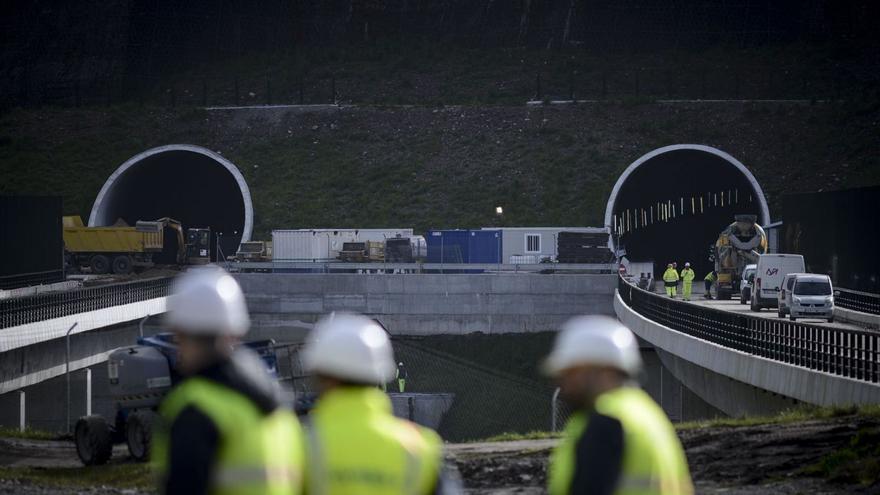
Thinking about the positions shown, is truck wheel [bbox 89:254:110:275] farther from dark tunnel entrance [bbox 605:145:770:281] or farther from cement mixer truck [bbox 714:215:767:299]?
cement mixer truck [bbox 714:215:767:299]

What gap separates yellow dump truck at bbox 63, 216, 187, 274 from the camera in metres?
65.3

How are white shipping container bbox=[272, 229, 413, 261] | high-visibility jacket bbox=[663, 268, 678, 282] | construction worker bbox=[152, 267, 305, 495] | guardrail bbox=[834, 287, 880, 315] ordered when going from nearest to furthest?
construction worker bbox=[152, 267, 305, 495], guardrail bbox=[834, 287, 880, 315], high-visibility jacket bbox=[663, 268, 678, 282], white shipping container bbox=[272, 229, 413, 261]

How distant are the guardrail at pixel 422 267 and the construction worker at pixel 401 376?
44.6 feet

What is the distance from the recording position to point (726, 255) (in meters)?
56.6

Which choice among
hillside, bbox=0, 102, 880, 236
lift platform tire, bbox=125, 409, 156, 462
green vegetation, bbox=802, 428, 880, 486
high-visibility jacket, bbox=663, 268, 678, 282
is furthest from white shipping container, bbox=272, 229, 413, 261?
green vegetation, bbox=802, 428, 880, 486

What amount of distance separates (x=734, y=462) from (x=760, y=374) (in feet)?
29.8

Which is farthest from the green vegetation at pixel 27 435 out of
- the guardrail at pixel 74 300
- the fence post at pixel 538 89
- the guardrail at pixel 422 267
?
the fence post at pixel 538 89

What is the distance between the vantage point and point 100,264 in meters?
65.8

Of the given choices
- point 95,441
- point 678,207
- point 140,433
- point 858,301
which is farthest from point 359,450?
point 678,207

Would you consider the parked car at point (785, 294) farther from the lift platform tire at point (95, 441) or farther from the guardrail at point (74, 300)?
the lift platform tire at point (95, 441)

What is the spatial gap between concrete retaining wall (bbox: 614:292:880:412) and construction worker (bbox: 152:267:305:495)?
17.9 m

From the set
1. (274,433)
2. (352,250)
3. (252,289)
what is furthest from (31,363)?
(274,433)

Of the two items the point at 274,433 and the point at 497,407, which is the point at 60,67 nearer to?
the point at 497,407

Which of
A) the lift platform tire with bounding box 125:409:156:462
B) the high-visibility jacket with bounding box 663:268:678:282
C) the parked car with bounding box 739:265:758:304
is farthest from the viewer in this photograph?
the high-visibility jacket with bounding box 663:268:678:282
